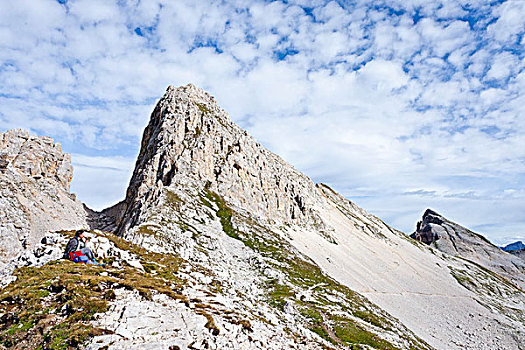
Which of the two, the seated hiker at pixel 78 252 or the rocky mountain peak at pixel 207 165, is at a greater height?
the rocky mountain peak at pixel 207 165

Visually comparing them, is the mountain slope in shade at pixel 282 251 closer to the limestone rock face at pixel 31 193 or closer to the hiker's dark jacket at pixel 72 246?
the hiker's dark jacket at pixel 72 246

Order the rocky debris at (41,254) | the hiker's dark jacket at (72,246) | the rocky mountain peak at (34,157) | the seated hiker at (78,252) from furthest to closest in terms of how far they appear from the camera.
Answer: the rocky mountain peak at (34,157) < the hiker's dark jacket at (72,246) < the seated hiker at (78,252) < the rocky debris at (41,254)

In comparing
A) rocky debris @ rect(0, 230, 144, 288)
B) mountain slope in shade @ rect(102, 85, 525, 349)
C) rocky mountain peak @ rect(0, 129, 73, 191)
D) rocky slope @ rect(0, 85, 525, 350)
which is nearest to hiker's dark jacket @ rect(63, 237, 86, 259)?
rocky debris @ rect(0, 230, 144, 288)

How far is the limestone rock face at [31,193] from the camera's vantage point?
81.6 meters

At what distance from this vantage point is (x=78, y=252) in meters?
27.1

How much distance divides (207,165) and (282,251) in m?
44.9

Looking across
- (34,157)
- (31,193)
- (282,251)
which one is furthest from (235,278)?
(34,157)

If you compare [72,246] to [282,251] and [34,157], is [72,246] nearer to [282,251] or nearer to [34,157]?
[282,251]

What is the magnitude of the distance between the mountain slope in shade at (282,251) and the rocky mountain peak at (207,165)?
21.2 inches

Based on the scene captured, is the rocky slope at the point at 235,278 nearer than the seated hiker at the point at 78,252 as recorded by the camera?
Yes

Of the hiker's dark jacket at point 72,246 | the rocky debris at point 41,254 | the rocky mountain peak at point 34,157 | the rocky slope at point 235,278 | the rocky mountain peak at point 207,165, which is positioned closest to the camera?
the rocky slope at point 235,278

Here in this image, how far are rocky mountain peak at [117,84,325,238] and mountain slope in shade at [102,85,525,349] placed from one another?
54 cm

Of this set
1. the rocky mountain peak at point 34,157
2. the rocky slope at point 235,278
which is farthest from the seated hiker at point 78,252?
the rocky mountain peak at point 34,157

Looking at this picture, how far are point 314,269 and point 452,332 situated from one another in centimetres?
3711
